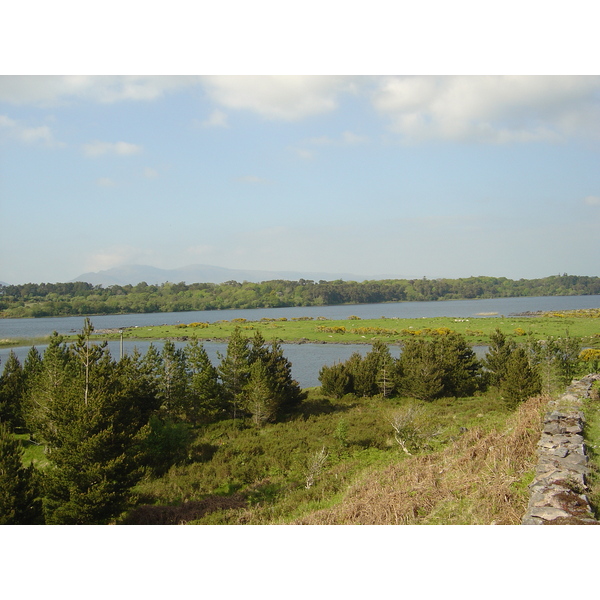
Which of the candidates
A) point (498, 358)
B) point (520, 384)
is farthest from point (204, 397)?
point (498, 358)

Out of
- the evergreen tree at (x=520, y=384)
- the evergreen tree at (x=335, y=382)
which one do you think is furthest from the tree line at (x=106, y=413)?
the evergreen tree at (x=520, y=384)

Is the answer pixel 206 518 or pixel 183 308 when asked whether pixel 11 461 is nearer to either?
pixel 206 518

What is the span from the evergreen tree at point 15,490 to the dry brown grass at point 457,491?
5.49m

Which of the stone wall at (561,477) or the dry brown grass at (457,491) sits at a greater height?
the stone wall at (561,477)

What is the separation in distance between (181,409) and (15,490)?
14797mm

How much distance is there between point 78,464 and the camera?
9555 millimetres

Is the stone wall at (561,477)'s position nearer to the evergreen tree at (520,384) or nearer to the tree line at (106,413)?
the tree line at (106,413)

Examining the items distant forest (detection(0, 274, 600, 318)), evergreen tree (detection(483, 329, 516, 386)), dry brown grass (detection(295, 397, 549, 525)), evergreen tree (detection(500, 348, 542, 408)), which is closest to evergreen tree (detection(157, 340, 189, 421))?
evergreen tree (detection(500, 348, 542, 408))

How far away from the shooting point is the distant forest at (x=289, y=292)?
8418cm

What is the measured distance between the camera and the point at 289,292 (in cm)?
14512

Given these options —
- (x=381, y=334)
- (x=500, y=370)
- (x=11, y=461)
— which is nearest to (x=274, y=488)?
(x=11, y=461)

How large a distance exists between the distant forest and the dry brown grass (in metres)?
68.0

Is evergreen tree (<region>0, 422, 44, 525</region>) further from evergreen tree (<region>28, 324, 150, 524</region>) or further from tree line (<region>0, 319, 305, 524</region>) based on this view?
evergreen tree (<region>28, 324, 150, 524</region>)

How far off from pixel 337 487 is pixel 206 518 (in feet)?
10.8
